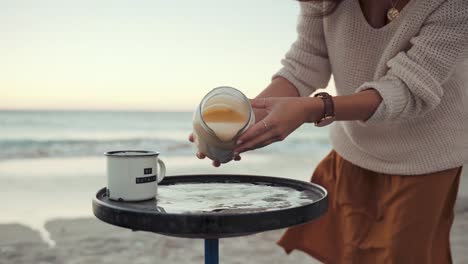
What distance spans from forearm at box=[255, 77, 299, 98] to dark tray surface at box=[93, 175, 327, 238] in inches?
8.4

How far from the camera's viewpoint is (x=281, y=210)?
2.55 feet

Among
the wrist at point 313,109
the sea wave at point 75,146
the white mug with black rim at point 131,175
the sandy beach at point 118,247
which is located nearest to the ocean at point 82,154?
the sea wave at point 75,146

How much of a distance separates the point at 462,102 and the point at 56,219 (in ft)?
7.08

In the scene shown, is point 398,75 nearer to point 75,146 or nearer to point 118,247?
point 118,247

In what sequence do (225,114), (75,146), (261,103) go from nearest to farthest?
(225,114) → (261,103) → (75,146)

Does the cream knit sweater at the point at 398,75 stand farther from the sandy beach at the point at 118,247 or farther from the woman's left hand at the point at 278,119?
the sandy beach at the point at 118,247

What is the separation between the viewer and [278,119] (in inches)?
34.6

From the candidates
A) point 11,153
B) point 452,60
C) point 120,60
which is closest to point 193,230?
point 452,60

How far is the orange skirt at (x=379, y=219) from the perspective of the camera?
1.10 m

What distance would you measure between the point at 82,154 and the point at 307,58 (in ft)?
15.5

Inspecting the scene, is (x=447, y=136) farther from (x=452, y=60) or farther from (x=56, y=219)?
(x=56, y=219)

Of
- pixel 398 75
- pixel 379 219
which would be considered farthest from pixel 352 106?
pixel 379 219

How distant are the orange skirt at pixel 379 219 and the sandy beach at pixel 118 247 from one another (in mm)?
874

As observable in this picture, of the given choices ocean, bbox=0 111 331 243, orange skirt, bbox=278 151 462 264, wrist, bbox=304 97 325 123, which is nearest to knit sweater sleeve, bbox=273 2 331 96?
orange skirt, bbox=278 151 462 264
